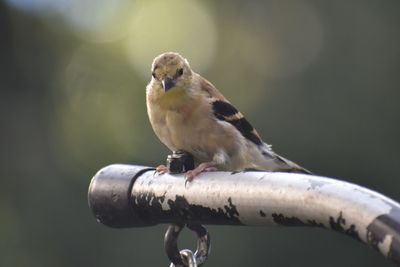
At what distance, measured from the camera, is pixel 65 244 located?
12.1 meters

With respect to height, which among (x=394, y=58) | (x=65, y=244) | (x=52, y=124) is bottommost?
(x=65, y=244)

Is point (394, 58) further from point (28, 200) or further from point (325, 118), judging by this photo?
point (28, 200)

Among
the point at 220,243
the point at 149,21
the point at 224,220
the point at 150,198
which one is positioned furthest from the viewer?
the point at 149,21

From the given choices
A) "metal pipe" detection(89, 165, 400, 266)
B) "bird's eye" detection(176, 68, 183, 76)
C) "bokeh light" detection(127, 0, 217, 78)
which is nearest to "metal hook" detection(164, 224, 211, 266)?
"metal pipe" detection(89, 165, 400, 266)

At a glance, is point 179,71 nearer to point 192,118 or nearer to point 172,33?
point 192,118

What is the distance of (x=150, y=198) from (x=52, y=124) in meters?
11.6

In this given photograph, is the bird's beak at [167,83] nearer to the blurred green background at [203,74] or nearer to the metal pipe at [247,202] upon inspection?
the metal pipe at [247,202]

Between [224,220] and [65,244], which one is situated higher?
[224,220]

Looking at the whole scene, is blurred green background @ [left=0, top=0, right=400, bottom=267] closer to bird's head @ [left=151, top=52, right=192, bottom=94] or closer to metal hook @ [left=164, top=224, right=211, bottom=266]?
bird's head @ [left=151, top=52, right=192, bottom=94]

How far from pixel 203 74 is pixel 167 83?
812 centimetres

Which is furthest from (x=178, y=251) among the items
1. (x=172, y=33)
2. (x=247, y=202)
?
(x=172, y=33)

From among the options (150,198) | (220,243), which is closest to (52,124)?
(220,243)

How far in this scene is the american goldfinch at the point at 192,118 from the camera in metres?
3.86

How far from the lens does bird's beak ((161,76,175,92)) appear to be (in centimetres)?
393
